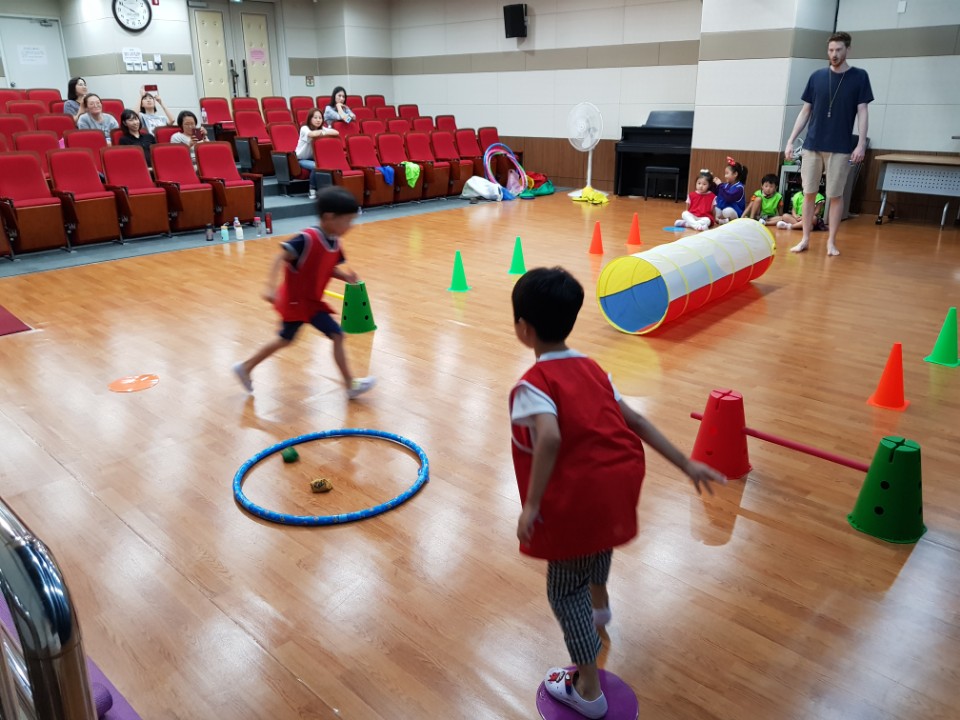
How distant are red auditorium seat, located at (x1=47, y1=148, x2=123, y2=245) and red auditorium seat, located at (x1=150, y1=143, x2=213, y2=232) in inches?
25.6

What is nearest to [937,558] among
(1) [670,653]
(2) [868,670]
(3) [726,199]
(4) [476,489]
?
(2) [868,670]

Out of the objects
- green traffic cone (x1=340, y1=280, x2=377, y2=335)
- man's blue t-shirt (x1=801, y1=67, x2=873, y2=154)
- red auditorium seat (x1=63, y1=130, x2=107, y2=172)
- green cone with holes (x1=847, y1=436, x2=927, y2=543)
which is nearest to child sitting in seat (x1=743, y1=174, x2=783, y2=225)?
man's blue t-shirt (x1=801, y1=67, x2=873, y2=154)

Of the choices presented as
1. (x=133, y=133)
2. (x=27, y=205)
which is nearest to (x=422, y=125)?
(x=133, y=133)

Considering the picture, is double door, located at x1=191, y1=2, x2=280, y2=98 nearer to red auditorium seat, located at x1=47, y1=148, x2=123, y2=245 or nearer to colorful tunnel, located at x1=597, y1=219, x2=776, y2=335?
red auditorium seat, located at x1=47, y1=148, x2=123, y2=245

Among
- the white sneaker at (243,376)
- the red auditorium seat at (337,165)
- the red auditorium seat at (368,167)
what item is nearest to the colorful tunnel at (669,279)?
the white sneaker at (243,376)

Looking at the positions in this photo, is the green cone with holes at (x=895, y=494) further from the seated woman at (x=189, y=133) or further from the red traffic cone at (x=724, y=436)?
the seated woman at (x=189, y=133)

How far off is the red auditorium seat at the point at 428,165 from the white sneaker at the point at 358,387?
780 centimetres

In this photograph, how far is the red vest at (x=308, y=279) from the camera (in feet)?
12.1

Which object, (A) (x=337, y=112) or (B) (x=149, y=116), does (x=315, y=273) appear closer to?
(B) (x=149, y=116)

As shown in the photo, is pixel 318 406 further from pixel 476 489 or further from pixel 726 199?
pixel 726 199

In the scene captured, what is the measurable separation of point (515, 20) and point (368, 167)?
194 inches

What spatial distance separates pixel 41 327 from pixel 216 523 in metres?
3.31

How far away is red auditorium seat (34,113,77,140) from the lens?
9359 millimetres

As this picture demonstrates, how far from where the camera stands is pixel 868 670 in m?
2.13
